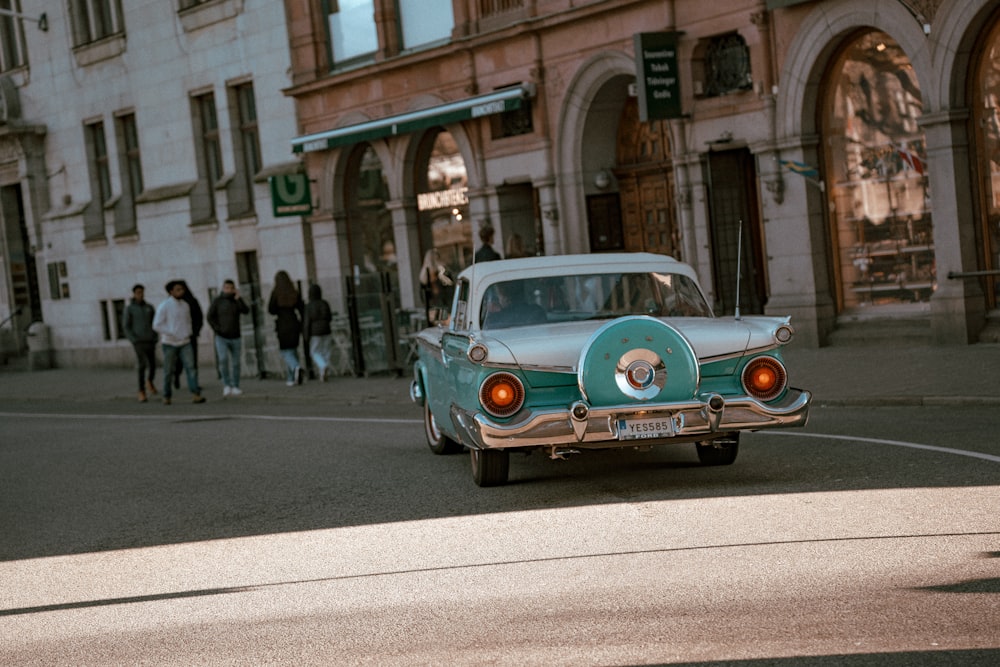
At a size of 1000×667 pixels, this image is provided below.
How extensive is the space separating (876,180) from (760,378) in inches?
446

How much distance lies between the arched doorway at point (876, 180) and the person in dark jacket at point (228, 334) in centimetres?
908

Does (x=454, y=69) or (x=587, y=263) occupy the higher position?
(x=454, y=69)

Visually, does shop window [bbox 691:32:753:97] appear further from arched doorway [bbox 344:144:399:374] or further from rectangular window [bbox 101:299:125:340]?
rectangular window [bbox 101:299:125:340]

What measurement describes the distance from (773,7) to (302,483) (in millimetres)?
11544

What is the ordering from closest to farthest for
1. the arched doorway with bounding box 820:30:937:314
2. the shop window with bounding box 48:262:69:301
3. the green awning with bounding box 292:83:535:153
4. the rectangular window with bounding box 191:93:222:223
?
the arched doorway with bounding box 820:30:937:314, the green awning with bounding box 292:83:535:153, the rectangular window with bounding box 191:93:222:223, the shop window with bounding box 48:262:69:301

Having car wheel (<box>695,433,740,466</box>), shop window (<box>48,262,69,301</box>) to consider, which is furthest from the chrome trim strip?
shop window (<box>48,262,69,301</box>)


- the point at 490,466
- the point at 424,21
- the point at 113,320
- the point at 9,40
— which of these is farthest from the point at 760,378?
the point at 9,40

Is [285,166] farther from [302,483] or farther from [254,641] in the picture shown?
[254,641]

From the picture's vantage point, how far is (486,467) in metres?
10.6

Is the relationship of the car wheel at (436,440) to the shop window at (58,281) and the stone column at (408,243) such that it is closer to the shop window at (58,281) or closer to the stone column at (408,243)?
the stone column at (408,243)

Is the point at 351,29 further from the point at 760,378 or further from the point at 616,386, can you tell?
the point at 616,386

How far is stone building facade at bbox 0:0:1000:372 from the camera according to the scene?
19.8 metres

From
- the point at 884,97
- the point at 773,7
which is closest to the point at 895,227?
the point at 884,97

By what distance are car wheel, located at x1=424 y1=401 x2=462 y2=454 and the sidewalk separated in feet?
13.8
